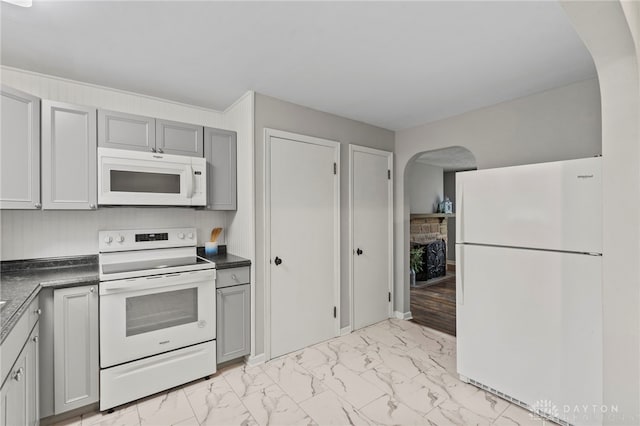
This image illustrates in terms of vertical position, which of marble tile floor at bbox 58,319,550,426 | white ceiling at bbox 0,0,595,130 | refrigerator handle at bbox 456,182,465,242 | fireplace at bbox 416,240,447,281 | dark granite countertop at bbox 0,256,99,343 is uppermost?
white ceiling at bbox 0,0,595,130

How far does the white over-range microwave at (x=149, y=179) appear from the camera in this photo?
2.19 m

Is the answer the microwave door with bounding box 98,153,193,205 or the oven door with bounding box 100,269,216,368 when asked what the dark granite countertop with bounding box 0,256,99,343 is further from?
the microwave door with bounding box 98,153,193,205

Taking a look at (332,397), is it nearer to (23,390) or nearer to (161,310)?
(161,310)

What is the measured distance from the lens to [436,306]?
429cm

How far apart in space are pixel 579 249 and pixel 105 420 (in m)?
3.16

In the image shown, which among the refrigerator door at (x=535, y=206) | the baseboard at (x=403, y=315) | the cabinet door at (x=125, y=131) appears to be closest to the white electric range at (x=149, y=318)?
the cabinet door at (x=125, y=131)

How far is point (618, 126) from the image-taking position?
4.57ft

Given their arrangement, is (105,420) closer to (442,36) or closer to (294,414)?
(294,414)

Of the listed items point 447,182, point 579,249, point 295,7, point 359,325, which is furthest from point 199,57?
point 447,182

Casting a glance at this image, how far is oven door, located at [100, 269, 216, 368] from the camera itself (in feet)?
6.54

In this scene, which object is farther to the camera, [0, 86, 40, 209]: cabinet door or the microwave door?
the microwave door

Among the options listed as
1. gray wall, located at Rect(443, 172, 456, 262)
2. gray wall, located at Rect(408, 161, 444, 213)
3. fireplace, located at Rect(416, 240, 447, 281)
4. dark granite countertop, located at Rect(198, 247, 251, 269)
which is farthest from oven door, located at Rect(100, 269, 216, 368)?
gray wall, located at Rect(443, 172, 456, 262)

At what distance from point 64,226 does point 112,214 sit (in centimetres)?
33

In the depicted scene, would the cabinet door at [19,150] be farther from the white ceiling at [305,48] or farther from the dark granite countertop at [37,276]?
the dark granite countertop at [37,276]
